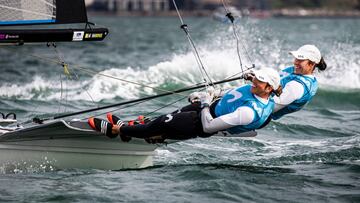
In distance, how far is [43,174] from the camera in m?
7.18

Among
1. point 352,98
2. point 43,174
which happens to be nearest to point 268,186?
point 43,174

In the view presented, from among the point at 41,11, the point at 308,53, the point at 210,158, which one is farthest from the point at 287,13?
the point at 41,11

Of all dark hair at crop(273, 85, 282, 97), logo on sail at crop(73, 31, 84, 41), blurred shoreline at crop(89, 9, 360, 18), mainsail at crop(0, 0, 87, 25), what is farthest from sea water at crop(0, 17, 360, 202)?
blurred shoreline at crop(89, 9, 360, 18)

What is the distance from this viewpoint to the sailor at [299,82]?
7.56m

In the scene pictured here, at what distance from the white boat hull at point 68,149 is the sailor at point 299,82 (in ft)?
3.72

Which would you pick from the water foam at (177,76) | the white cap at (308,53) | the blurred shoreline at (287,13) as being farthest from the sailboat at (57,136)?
the blurred shoreline at (287,13)

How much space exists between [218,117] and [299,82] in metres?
0.93

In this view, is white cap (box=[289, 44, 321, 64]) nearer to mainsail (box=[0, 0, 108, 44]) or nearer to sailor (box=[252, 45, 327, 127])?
sailor (box=[252, 45, 327, 127])

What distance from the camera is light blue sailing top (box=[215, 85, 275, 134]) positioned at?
705 centimetres

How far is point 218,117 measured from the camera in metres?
7.04

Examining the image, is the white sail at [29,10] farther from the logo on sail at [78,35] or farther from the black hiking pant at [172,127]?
the black hiking pant at [172,127]

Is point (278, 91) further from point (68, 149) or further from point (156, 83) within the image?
point (156, 83)

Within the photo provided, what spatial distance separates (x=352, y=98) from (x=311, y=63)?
5.41 meters

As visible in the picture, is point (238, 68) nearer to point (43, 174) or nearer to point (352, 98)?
point (352, 98)
